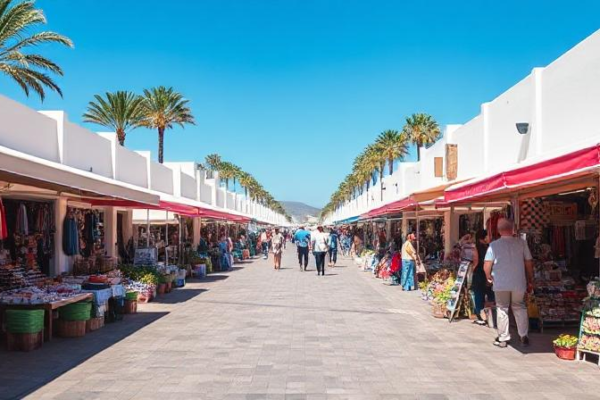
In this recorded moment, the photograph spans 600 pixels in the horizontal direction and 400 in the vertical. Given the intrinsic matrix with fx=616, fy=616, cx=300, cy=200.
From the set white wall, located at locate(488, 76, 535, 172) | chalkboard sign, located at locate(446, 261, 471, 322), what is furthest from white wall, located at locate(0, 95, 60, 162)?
white wall, located at locate(488, 76, 535, 172)

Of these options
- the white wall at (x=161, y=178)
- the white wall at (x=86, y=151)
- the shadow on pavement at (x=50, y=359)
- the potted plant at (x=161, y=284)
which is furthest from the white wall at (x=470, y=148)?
the white wall at (x=161, y=178)

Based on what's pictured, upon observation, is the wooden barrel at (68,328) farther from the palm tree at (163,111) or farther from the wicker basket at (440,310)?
the palm tree at (163,111)

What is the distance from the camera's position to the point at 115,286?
39.9 ft

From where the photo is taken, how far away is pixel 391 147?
2484 inches

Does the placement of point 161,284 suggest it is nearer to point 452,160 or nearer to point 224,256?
point 452,160

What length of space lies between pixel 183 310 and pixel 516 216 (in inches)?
289

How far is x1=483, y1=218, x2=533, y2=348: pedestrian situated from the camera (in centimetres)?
911

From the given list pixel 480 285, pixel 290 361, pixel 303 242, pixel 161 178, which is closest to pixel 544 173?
pixel 290 361

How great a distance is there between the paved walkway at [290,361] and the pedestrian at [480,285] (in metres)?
0.36

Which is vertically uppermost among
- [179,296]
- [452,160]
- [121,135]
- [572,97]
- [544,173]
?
[121,135]

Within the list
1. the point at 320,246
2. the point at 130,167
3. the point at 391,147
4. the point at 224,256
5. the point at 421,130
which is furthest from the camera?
the point at 391,147

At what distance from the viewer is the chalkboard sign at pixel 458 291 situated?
12047 millimetres

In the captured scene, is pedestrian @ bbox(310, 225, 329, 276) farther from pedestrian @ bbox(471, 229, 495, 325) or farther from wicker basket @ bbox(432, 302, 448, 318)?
pedestrian @ bbox(471, 229, 495, 325)

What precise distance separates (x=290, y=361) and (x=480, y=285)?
497 cm
